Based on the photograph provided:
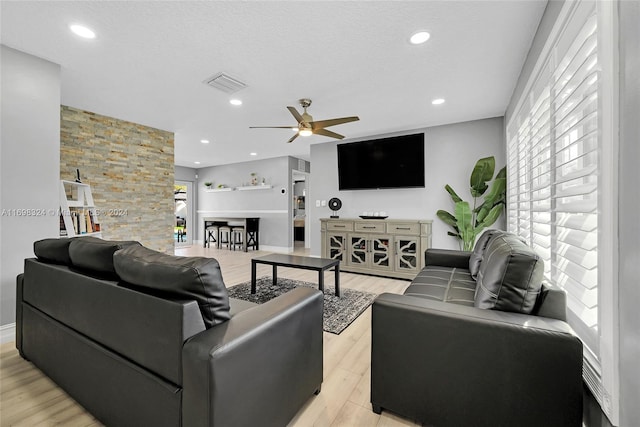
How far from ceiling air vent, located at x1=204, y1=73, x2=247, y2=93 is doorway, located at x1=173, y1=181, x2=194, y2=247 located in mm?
6094

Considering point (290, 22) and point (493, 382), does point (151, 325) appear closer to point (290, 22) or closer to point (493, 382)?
point (493, 382)

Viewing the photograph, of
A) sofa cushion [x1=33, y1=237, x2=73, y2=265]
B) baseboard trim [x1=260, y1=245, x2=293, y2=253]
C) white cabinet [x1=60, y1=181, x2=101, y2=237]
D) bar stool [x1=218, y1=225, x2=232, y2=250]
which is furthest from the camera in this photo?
bar stool [x1=218, y1=225, x2=232, y2=250]

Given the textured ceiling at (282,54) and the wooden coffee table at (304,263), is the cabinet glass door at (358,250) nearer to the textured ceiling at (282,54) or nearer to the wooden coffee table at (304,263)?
the wooden coffee table at (304,263)

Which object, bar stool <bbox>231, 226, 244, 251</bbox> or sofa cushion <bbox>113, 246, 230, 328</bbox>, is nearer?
sofa cushion <bbox>113, 246, 230, 328</bbox>

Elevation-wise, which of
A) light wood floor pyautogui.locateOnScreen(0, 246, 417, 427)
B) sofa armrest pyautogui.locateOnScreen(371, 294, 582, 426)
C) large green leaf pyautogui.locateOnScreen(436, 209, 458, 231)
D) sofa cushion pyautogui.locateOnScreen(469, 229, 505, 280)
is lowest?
light wood floor pyautogui.locateOnScreen(0, 246, 417, 427)

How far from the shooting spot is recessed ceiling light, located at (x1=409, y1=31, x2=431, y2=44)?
6.83 ft

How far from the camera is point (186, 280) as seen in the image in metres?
1.06

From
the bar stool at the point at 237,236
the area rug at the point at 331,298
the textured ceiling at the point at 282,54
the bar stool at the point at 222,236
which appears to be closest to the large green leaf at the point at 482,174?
the textured ceiling at the point at 282,54

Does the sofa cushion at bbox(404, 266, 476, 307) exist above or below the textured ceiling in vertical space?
below

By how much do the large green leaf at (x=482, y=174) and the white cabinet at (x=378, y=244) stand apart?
0.82 metres

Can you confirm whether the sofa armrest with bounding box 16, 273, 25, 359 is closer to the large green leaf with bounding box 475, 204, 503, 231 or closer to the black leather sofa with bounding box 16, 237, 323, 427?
the black leather sofa with bounding box 16, 237, 323, 427

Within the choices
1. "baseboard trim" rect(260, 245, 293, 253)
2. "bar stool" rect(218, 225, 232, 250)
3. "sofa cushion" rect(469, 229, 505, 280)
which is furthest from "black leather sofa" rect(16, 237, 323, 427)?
"bar stool" rect(218, 225, 232, 250)

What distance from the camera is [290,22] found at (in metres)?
1.95

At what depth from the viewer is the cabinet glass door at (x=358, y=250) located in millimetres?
4516
